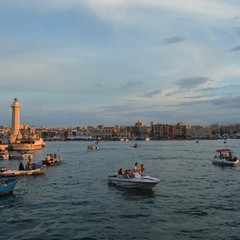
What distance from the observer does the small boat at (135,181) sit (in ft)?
98.9

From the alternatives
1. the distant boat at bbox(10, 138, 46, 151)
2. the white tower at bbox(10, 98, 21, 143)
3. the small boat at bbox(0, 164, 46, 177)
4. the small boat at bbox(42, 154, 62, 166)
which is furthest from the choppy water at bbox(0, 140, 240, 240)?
the white tower at bbox(10, 98, 21, 143)

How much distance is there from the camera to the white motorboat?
30.1 m

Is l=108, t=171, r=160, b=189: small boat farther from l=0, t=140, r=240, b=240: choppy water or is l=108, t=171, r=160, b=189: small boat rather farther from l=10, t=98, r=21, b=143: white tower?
l=10, t=98, r=21, b=143: white tower

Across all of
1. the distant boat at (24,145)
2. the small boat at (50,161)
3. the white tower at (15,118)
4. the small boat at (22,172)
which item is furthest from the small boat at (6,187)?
the white tower at (15,118)

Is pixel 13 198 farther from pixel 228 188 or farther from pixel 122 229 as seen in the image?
pixel 228 188

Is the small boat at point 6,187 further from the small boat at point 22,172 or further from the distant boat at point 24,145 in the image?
the distant boat at point 24,145

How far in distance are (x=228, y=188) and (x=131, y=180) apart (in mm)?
8288

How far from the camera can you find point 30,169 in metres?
42.1

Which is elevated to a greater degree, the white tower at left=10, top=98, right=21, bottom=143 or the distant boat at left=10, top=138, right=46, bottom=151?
the white tower at left=10, top=98, right=21, bottom=143

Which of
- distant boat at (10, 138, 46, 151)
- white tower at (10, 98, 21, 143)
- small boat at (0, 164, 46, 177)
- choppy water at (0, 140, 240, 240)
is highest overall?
white tower at (10, 98, 21, 143)

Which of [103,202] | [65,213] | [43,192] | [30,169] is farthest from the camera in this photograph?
[30,169]

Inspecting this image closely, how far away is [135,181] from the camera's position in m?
30.7

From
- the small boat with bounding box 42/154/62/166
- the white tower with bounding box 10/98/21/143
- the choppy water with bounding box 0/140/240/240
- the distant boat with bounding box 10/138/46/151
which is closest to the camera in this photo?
the choppy water with bounding box 0/140/240/240

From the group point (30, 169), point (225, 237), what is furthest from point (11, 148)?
point (225, 237)
